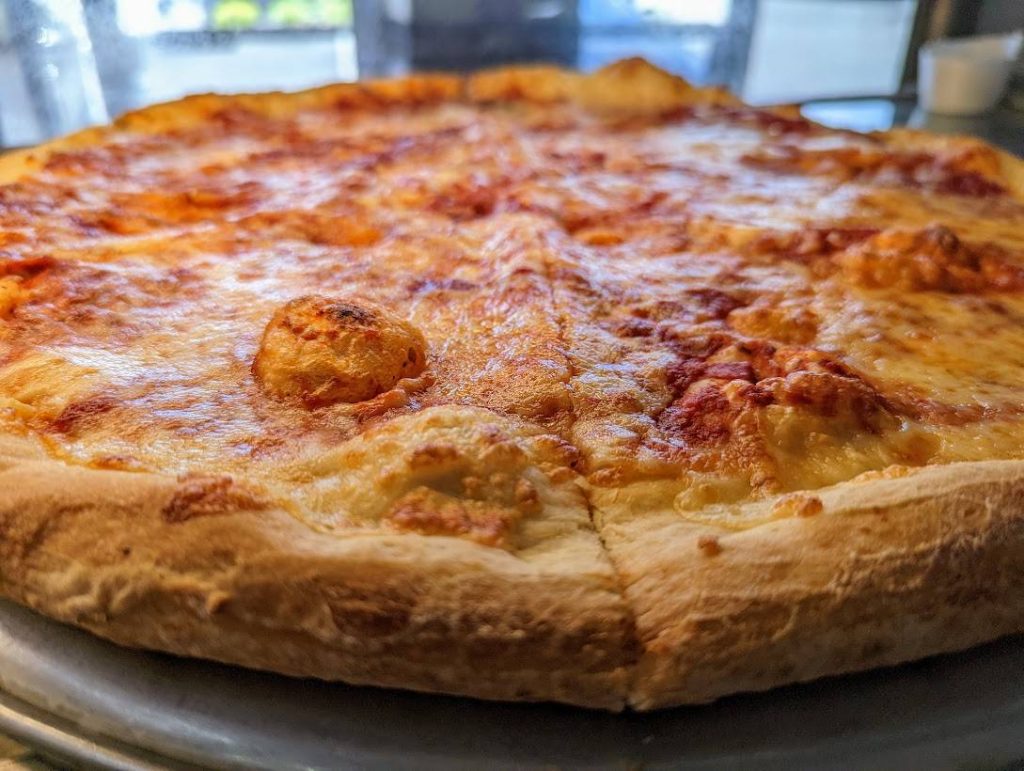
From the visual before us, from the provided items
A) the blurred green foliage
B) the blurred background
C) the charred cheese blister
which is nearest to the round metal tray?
the charred cheese blister

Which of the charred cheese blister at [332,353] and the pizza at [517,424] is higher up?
the charred cheese blister at [332,353]

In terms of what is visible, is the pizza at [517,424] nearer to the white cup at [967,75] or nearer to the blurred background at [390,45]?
the white cup at [967,75]

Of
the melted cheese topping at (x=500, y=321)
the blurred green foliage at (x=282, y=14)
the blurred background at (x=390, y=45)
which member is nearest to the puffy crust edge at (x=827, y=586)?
the melted cheese topping at (x=500, y=321)

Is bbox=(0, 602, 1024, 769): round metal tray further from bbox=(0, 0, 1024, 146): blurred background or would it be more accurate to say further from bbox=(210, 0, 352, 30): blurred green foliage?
bbox=(210, 0, 352, 30): blurred green foliage

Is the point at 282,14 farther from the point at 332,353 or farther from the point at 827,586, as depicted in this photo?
the point at 827,586

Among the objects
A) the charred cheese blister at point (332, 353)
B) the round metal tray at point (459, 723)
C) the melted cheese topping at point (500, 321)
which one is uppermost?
the charred cheese blister at point (332, 353)

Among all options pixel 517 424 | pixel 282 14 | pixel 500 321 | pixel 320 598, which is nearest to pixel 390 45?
pixel 282 14
